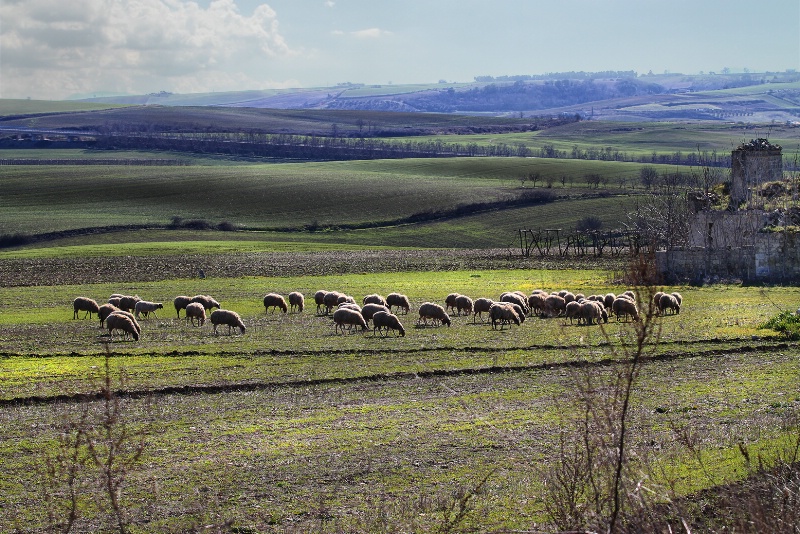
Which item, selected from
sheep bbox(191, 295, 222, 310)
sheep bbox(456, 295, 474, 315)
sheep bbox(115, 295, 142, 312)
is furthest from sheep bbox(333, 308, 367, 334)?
sheep bbox(115, 295, 142, 312)

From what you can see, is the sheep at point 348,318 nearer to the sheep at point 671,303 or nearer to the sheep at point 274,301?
the sheep at point 274,301

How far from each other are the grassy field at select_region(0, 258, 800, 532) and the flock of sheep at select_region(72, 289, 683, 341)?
0.62 m

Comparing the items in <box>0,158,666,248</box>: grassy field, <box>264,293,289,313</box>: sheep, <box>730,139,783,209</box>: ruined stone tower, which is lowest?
<box>0,158,666,248</box>: grassy field

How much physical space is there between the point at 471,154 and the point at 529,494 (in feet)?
501

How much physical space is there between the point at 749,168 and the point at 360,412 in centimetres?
3698

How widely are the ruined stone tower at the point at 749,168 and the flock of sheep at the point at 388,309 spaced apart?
17568mm

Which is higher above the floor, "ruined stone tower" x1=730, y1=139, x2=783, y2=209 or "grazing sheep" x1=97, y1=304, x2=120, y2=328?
"ruined stone tower" x1=730, y1=139, x2=783, y2=209

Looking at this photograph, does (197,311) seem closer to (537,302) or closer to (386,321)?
(386,321)

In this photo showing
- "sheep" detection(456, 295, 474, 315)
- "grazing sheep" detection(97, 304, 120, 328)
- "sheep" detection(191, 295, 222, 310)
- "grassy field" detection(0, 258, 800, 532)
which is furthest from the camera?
"sheep" detection(191, 295, 222, 310)

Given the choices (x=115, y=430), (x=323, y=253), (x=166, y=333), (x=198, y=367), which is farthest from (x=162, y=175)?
(x=115, y=430)

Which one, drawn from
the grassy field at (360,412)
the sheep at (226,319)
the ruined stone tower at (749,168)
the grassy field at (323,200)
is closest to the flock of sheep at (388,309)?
the sheep at (226,319)

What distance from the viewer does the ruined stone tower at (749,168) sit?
49188mm

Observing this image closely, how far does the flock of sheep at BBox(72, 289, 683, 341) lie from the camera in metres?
29.1

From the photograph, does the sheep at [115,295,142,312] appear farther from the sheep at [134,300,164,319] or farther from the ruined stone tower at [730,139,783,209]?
the ruined stone tower at [730,139,783,209]
